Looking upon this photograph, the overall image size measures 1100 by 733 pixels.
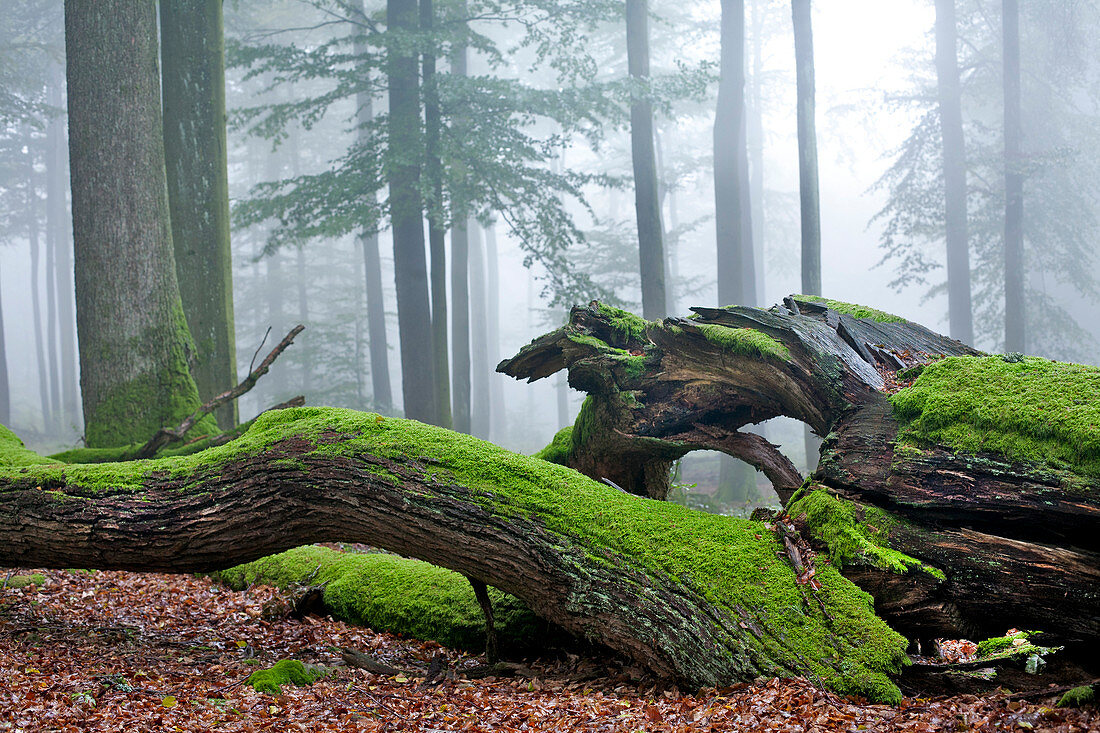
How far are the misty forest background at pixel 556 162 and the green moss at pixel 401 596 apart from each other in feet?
7.35

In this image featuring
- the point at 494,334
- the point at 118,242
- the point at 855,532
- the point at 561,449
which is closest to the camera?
the point at 855,532

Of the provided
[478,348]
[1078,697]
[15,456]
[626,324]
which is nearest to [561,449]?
[626,324]

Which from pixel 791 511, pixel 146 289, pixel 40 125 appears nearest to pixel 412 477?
pixel 791 511

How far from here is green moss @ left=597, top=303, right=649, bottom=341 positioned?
18.8ft

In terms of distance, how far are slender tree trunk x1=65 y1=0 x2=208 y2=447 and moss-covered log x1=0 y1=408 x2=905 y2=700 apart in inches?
91.5

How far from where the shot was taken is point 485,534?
13.0ft

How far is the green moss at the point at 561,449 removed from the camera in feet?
20.5

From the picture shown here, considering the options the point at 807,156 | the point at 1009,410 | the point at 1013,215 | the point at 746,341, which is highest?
the point at 807,156

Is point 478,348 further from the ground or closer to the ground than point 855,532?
further from the ground

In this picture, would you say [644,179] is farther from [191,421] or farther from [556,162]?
[556,162]

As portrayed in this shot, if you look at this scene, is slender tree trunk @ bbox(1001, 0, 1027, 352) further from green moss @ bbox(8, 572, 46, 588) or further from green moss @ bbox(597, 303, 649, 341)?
green moss @ bbox(8, 572, 46, 588)

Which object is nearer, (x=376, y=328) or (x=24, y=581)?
(x=24, y=581)

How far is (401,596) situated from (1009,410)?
4248 millimetres

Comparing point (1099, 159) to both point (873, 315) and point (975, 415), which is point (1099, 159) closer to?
point (873, 315)
